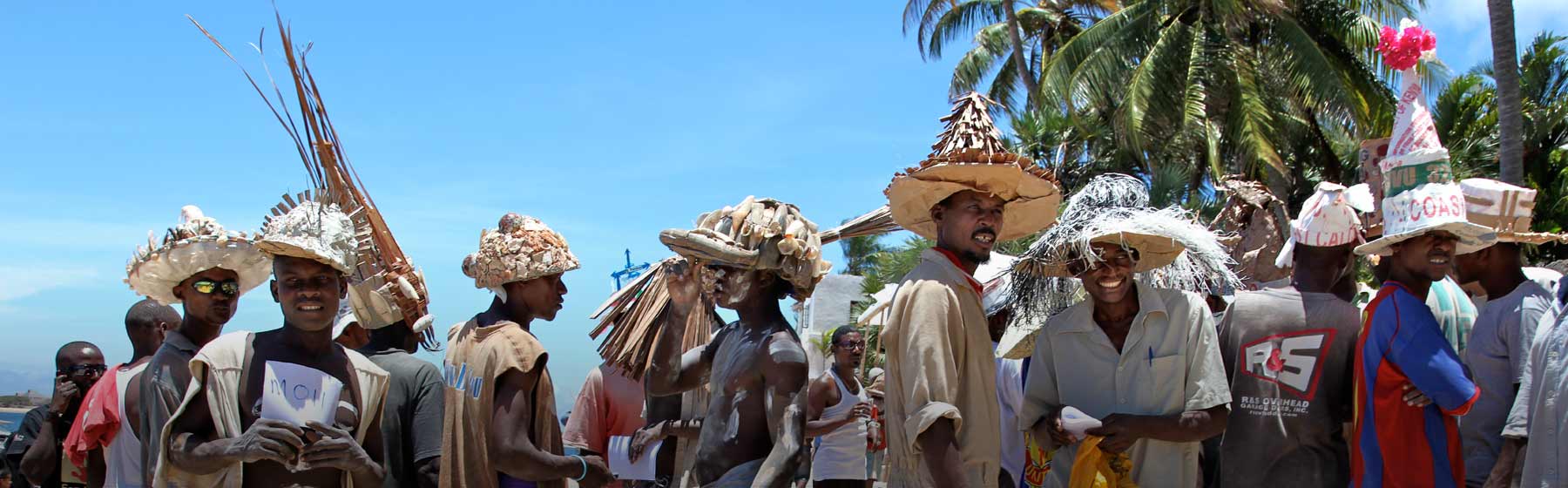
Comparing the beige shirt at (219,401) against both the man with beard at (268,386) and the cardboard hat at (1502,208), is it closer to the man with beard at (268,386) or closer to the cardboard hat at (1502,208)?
the man with beard at (268,386)

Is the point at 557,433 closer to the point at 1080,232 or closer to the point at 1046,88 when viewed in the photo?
the point at 1080,232

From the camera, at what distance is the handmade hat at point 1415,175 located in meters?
4.52

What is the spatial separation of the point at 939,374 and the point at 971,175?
764 millimetres

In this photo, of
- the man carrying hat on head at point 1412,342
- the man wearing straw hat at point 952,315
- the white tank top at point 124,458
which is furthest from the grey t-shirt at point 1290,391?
the white tank top at point 124,458

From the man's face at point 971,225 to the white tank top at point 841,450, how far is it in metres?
3.03

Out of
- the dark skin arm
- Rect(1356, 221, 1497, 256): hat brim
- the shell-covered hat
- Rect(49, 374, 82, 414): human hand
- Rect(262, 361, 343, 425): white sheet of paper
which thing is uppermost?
the shell-covered hat

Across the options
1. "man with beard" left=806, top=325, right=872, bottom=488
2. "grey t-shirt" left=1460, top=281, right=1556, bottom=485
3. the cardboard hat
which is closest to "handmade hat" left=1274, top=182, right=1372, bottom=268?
the cardboard hat

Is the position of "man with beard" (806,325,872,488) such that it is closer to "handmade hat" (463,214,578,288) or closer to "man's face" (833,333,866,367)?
"man's face" (833,333,866,367)

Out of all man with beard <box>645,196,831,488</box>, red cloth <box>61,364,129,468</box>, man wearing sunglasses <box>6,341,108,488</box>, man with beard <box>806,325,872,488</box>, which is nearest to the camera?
man with beard <box>645,196,831,488</box>

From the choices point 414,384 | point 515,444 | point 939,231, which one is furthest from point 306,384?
point 939,231

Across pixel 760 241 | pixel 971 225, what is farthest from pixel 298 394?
pixel 971 225

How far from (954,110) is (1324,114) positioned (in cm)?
1877

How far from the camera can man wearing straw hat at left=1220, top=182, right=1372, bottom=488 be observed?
15.3 ft

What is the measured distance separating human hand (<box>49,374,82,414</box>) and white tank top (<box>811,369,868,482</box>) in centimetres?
432
